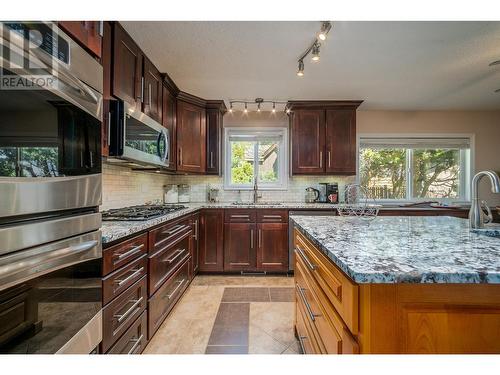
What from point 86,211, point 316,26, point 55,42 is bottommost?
point 86,211

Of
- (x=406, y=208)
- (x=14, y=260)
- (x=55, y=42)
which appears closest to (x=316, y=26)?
(x=55, y=42)

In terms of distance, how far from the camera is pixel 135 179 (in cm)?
271

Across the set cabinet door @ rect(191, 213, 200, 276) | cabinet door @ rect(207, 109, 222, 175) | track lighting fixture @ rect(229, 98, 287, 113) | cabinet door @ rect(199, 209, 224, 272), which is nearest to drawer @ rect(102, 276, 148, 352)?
cabinet door @ rect(191, 213, 200, 276)

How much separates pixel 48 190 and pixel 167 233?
1283 mm

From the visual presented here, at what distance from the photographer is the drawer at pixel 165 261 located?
1.75m

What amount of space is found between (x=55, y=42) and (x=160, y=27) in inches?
50.0

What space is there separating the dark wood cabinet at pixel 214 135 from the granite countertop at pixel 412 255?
246cm

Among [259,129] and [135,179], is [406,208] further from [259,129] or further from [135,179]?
[135,179]

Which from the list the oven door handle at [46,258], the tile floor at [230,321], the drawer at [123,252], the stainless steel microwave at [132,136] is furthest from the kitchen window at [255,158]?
the oven door handle at [46,258]

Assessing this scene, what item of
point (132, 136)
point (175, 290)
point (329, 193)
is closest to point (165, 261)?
point (175, 290)

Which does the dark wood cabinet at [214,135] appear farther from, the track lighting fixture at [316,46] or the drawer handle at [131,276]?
the drawer handle at [131,276]

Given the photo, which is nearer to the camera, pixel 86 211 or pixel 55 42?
pixel 55 42

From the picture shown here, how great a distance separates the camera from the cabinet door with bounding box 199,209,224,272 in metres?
3.17

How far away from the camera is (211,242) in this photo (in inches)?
125
